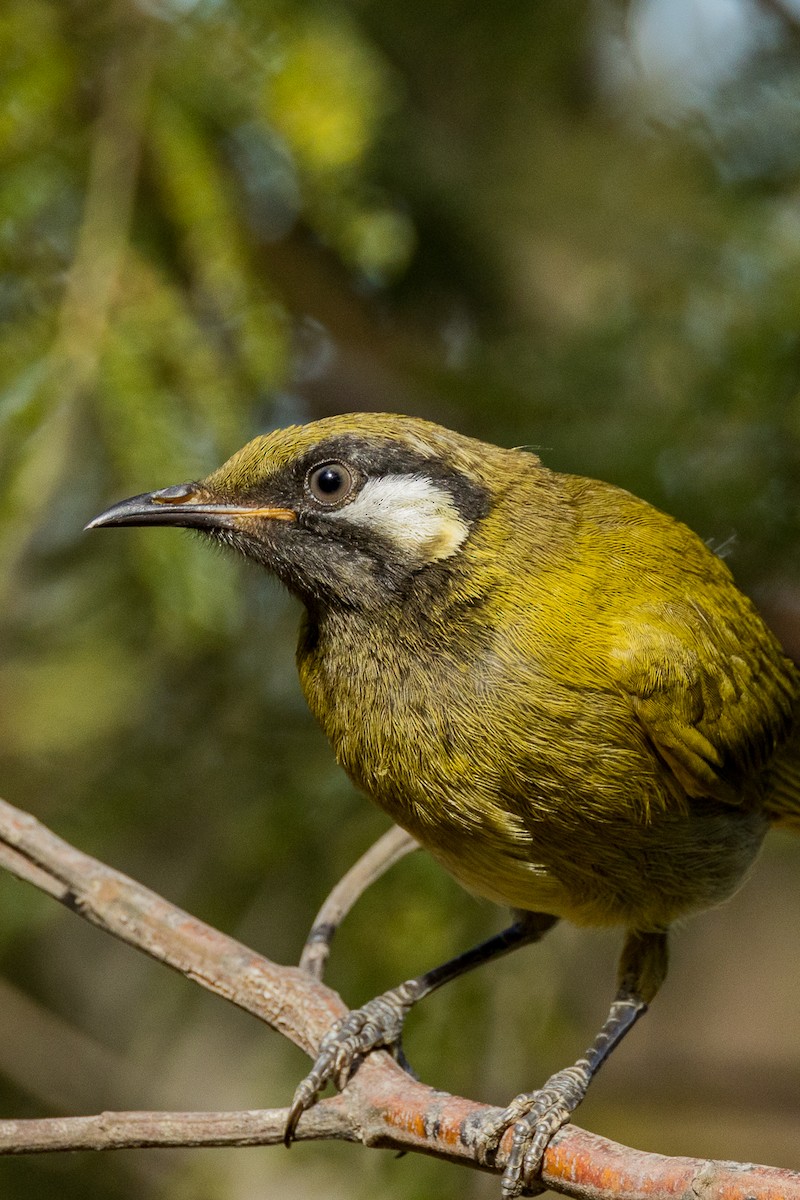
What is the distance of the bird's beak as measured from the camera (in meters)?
3.52

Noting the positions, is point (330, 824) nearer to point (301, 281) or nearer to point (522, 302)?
point (301, 281)

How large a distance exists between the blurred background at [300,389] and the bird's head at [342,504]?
0.27 meters

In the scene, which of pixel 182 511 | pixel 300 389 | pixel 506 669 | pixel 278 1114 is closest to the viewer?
pixel 278 1114

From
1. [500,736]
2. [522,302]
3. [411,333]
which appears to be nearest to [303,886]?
[500,736]

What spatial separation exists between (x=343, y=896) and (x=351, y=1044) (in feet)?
1.29

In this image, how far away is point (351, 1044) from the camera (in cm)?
→ 350

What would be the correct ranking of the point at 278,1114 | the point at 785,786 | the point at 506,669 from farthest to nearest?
1. the point at 785,786
2. the point at 506,669
3. the point at 278,1114

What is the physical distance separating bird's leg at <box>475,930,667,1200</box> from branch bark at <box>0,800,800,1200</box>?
0.06m

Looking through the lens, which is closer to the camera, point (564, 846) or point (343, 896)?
point (564, 846)

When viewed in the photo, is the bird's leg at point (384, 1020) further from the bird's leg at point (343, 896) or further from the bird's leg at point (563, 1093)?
the bird's leg at point (563, 1093)

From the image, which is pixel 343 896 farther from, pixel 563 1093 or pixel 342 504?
pixel 342 504

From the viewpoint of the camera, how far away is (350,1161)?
484 cm

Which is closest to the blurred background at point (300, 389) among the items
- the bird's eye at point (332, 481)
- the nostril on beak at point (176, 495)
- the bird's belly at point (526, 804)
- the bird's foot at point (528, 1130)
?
the nostril on beak at point (176, 495)

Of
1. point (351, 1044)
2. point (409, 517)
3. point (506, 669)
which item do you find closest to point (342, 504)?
point (409, 517)
